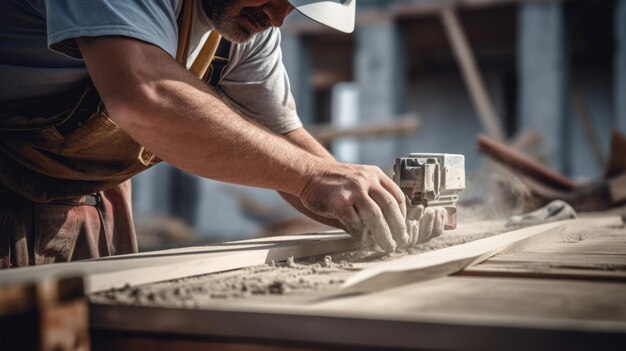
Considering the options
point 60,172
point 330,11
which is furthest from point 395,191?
point 60,172

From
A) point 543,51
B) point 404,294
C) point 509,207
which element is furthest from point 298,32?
point 404,294

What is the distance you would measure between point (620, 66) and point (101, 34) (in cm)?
900

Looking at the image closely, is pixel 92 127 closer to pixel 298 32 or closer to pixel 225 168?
pixel 225 168

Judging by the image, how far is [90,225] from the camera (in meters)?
2.82

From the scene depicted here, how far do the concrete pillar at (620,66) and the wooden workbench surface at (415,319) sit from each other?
8.68 meters

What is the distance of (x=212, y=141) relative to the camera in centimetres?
183

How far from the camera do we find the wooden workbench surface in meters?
0.93

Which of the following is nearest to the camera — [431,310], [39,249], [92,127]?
[431,310]

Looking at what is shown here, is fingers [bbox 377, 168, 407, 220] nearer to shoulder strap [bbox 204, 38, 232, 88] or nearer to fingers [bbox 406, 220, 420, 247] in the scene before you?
fingers [bbox 406, 220, 420, 247]

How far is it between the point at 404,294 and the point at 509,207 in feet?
10.2

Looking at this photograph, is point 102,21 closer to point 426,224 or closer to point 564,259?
point 426,224

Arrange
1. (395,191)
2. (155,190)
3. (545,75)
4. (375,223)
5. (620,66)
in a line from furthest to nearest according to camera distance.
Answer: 1. (155,190)
2. (545,75)
3. (620,66)
4. (395,191)
5. (375,223)

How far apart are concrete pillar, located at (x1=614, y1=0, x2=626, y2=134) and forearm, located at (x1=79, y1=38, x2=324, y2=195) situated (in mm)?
8540

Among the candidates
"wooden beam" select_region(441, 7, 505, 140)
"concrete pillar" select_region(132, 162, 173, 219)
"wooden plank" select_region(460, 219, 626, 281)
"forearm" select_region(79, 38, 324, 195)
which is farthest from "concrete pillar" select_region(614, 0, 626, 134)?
"forearm" select_region(79, 38, 324, 195)
